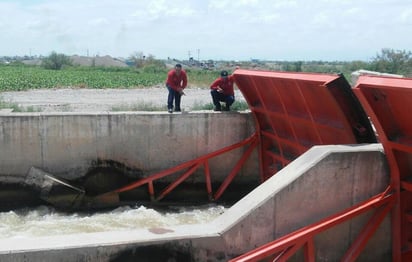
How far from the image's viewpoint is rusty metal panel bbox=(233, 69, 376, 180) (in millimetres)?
7734

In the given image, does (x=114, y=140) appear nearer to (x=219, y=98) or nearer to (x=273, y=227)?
(x=219, y=98)

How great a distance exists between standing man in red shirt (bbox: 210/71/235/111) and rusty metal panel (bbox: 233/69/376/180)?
537mm

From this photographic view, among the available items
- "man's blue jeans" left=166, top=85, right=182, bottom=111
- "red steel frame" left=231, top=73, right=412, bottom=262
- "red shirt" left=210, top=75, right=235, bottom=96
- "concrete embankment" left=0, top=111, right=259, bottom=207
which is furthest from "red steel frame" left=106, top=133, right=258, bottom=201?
"red steel frame" left=231, top=73, right=412, bottom=262

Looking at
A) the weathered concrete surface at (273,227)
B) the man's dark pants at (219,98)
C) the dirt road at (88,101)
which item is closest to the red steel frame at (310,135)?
the weathered concrete surface at (273,227)

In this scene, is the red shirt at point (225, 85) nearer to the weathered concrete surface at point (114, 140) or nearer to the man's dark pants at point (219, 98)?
the man's dark pants at point (219, 98)

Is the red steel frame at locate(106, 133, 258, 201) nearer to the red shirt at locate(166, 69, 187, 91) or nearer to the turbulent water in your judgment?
the turbulent water

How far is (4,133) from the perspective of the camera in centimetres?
1061

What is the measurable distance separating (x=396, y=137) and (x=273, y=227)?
6.24 feet

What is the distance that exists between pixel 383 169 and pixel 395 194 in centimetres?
34

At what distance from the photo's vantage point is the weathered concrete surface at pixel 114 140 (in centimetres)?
1073

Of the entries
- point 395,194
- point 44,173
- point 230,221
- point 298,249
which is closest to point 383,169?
point 395,194

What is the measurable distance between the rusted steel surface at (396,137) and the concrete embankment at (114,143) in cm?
531

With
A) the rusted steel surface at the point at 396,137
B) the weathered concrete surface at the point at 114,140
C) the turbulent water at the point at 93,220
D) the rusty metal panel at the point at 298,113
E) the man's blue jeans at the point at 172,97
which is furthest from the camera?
the man's blue jeans at the point at 172,97

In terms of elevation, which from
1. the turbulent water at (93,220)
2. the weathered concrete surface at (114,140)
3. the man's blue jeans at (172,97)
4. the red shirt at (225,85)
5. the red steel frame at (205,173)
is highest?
the red shirt at (225,85)
